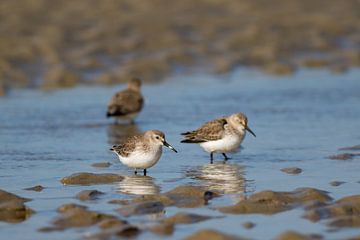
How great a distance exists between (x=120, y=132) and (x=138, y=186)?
4984 mm

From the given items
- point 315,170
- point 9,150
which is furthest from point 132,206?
point 9,150

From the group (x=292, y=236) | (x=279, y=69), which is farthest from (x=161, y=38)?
(x=292, y=236)

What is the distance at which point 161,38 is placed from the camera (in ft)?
79.1

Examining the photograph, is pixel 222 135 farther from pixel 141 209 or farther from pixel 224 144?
pixel 141 209

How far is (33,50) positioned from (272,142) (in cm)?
921

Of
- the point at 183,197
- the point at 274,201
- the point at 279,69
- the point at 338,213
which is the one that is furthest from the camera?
the point at 279,69

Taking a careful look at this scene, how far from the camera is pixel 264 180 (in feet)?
39.6

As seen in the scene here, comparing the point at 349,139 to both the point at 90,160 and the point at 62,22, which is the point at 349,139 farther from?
the point at 62,22

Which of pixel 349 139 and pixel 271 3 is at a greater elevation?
pixel 271 3

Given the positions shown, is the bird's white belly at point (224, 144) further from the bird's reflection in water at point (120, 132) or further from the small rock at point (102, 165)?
the bird's reflection in water at point (120, 132)

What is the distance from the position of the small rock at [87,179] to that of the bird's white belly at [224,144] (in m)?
2.15

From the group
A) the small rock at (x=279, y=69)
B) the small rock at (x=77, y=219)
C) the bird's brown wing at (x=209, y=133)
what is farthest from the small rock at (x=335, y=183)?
the small rock at (x=279, y=69)

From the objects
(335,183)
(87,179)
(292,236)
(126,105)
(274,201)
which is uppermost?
(126,105)

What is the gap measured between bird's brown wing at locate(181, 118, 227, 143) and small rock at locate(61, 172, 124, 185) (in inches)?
89.6
